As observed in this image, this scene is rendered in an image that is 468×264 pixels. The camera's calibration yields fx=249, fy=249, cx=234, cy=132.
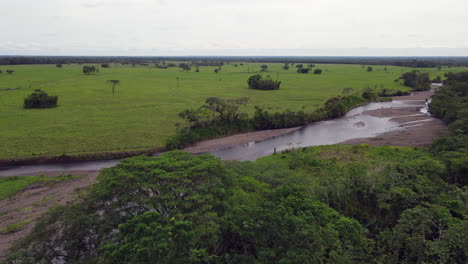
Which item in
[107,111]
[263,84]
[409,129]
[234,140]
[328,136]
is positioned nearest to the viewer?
[234,140]

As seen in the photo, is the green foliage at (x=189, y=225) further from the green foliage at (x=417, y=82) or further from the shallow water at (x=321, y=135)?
the green foliage at (x=417, y=82)

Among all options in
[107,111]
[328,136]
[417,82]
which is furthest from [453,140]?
[417,82]

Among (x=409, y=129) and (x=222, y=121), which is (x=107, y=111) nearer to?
(x=222, y=121)

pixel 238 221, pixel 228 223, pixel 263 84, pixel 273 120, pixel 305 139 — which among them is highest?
pixel 263 84

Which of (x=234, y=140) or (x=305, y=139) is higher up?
(x=234, y=140)

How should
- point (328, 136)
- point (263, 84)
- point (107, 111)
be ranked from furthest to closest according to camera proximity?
point (263, 84)
point (107, 111)
point (328, 136)

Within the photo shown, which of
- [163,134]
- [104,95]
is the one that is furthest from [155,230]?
[104,95]
